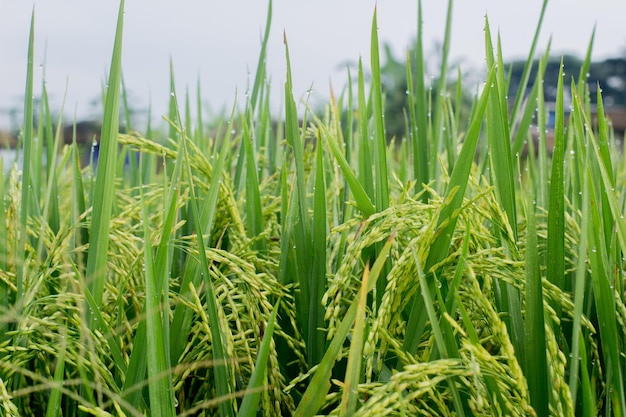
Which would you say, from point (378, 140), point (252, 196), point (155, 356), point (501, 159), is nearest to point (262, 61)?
point (252, 196)

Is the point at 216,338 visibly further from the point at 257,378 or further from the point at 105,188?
the point at 105,188

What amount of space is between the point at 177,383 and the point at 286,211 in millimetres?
307

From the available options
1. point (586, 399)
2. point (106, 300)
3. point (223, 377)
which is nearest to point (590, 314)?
point (586, 399)

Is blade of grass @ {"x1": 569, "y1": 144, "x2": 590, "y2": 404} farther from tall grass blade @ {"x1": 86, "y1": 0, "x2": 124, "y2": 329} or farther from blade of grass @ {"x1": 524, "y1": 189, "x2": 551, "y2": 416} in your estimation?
tall grass blade @ {"x1": 86, "y1": 0, "x2": 124, "y2": 329}

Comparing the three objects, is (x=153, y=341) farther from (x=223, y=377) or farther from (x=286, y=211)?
(x=286, y=211)

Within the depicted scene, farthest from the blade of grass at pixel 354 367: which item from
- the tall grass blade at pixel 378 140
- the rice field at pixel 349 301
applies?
the tall grass blade at pixel 378 140

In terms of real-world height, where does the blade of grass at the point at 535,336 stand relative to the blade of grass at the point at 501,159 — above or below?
below

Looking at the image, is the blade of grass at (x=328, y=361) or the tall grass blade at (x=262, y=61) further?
the tall grass blade at (x=262, y=61)

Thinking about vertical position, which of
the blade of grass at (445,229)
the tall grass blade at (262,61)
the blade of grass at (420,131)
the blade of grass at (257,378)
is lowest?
the blade of grass at (257,378)

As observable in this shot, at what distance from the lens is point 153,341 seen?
71 cm

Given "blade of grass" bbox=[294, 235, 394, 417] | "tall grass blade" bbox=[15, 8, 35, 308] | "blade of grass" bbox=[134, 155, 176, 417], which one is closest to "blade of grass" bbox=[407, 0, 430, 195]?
"blade of grass" bbox=[294, 235, 394, 417]

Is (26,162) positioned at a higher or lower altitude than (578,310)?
higher

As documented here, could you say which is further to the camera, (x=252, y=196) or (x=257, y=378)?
(x=252, y=196)

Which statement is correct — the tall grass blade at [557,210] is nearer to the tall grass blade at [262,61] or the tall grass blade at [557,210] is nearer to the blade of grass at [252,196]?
the blade of grass at [252,196]
